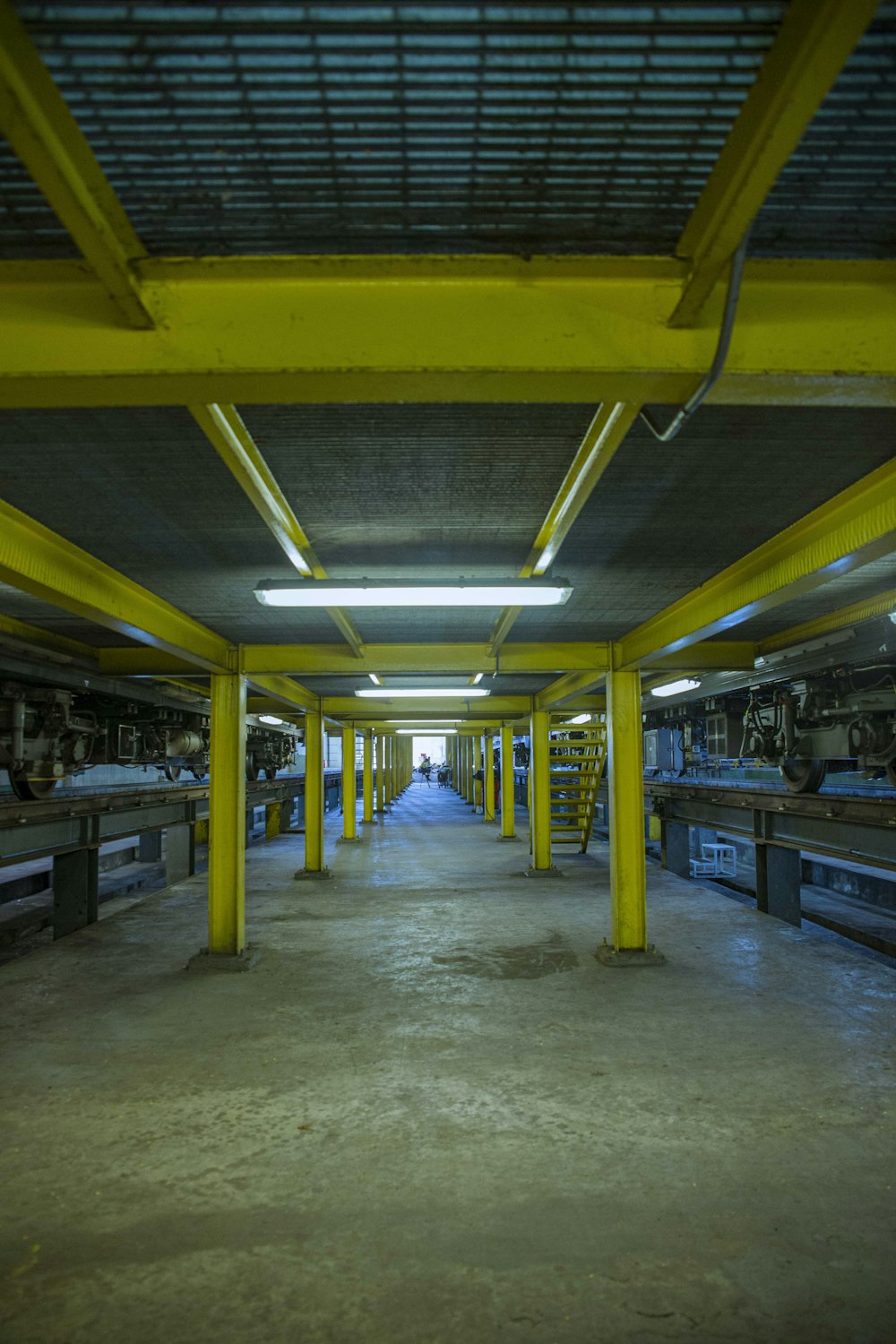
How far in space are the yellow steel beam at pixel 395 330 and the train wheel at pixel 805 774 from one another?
8.18m

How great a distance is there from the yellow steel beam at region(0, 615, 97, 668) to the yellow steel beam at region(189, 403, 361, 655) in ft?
9.95

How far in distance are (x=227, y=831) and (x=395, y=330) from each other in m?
6.57

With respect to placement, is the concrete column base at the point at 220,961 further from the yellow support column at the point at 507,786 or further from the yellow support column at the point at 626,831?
the yellow support column at the point at 507,786

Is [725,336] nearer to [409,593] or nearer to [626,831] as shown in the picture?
[409,593]

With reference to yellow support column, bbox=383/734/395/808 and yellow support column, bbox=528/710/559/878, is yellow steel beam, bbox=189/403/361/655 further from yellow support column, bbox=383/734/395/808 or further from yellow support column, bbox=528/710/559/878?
yellow support column, bbox=383/734/395/808

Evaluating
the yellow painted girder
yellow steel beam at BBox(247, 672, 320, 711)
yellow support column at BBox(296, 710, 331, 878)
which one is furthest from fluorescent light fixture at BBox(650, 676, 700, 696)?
yellow support column at BBox(296, 710, 331, 878)

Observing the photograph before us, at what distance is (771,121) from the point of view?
4.99 feet

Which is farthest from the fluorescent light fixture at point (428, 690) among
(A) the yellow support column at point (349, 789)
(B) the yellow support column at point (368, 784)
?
(B) the yellow support column at point (368, 784)

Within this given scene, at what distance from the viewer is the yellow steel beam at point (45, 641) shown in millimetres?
6367

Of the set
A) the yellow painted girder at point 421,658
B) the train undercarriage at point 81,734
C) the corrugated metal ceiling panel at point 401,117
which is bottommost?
the train undercarriage at point 81,734

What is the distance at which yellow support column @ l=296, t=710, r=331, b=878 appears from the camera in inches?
504

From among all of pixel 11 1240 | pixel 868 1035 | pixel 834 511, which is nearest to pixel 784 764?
pixel 868 1035

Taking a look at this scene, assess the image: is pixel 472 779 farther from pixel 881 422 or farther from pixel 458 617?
pixel 881 422

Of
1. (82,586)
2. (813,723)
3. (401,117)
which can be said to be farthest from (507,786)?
(401,117)
